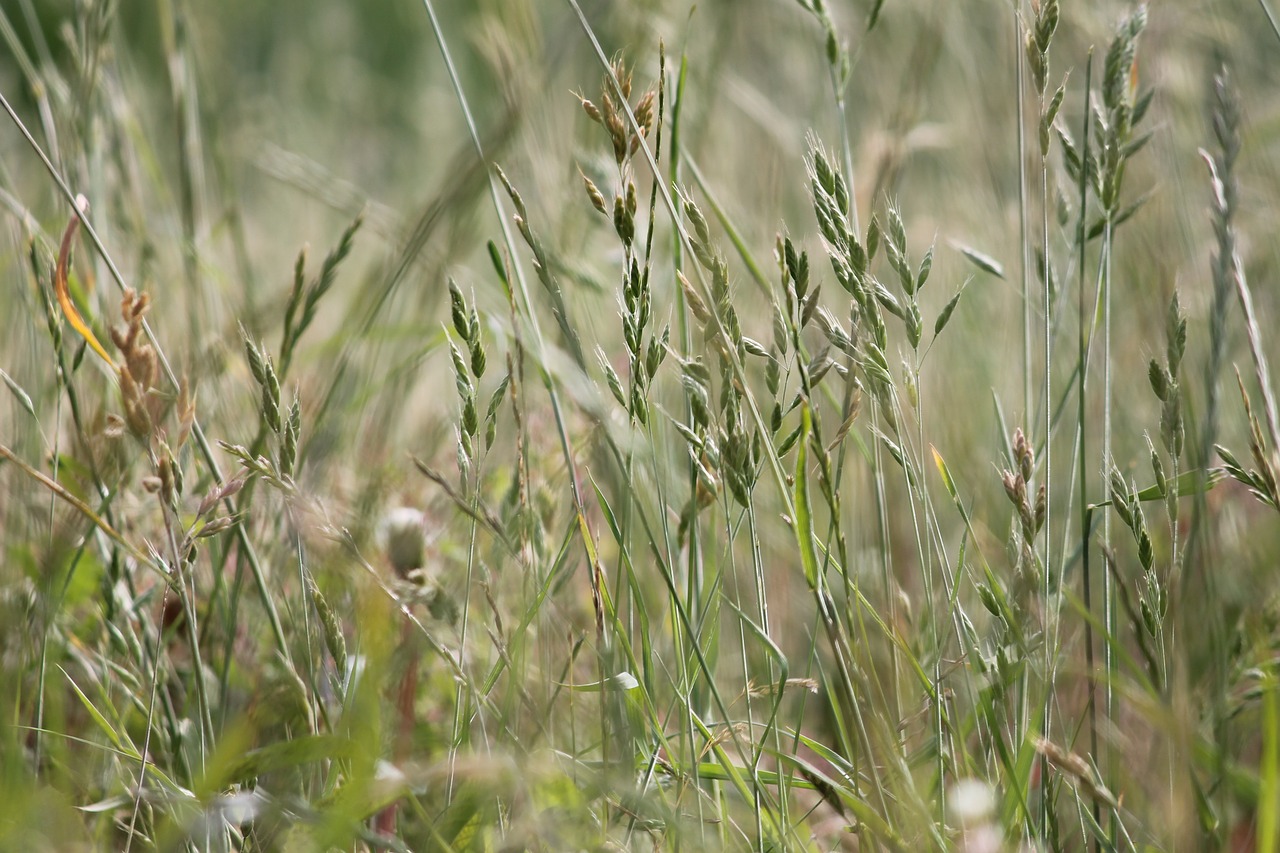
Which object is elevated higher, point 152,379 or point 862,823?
point 152,379

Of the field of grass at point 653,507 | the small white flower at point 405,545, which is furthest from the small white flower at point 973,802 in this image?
the small white flower at point 405,545

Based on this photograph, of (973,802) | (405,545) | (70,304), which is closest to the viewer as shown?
(973,802)

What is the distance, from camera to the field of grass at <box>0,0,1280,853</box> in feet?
1.77

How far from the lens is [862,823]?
555mm

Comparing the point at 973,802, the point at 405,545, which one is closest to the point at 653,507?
the point at 405,545

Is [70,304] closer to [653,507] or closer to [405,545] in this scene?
[405,545]

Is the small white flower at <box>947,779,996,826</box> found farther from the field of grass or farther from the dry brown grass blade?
the dry brown grass blade

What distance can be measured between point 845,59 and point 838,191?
0.17 m

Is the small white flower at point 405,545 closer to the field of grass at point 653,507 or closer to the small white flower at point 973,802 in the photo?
the field of grass at point 653,507

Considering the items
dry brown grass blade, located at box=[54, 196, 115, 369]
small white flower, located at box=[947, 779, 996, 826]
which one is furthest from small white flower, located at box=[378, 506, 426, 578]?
small white flower, located at box=[947, 779, 996, 826]

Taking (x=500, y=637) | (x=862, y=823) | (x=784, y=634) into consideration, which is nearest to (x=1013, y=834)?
(x=862, y=823)

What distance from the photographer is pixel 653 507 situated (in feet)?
2.60

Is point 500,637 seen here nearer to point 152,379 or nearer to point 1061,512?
point 152,379

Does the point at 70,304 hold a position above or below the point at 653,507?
above
